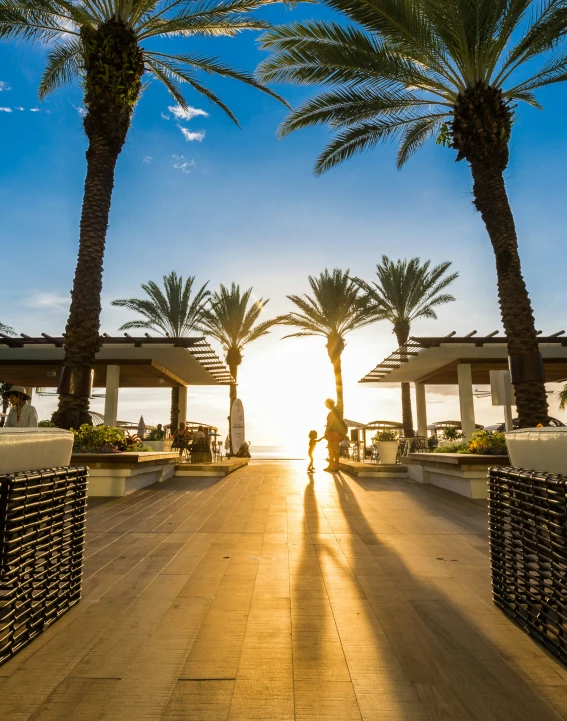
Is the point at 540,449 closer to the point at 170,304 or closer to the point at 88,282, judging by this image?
the point at 88,282

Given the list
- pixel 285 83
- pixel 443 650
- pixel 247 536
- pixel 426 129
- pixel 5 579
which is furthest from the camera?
pixel 426 129

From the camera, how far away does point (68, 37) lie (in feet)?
39.2

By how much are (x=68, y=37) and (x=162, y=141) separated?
11.5 feet

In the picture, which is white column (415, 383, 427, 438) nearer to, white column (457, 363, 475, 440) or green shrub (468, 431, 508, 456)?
white column (457, 363, 475, 440)

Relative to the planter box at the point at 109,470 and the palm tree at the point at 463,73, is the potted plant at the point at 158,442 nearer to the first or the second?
the planter box at the point at 109,470

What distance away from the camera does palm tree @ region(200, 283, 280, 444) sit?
27.2 metres

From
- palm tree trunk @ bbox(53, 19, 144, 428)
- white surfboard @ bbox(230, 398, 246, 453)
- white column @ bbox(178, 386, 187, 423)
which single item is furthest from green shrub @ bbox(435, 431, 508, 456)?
white column @ bbox(178, 386, 187, 423)

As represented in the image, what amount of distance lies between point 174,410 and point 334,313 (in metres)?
9.82

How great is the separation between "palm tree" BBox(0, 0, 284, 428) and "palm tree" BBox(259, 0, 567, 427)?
5.40 ft

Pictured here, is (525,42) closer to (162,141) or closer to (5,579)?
(162,141)

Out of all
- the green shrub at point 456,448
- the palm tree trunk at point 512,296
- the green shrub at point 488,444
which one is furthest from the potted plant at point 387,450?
the palm tree trunk at point 512,296

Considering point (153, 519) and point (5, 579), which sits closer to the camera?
point (5, 579)

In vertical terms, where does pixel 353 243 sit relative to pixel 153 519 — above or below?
above

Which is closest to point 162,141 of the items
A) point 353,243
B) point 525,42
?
point 353,243
